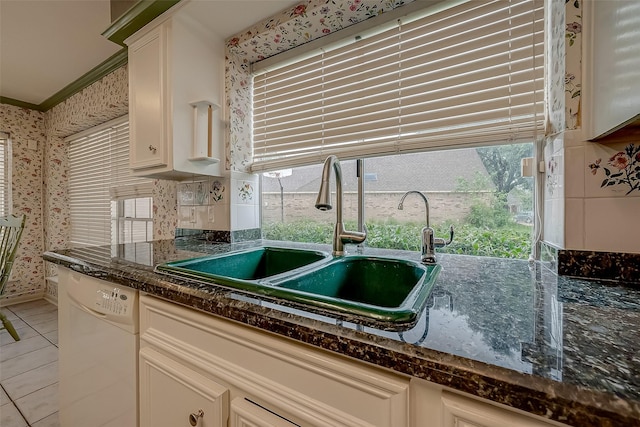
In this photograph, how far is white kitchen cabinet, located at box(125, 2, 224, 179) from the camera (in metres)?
1.46

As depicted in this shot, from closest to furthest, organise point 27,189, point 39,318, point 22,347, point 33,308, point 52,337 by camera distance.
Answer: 1. point 22,347
2. point 52,337
3. point 39,318
4. point 33,308
5. point 27,189

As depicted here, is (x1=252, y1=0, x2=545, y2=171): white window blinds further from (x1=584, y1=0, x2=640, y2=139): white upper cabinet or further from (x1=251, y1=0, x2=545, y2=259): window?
(x1=584, y1=0, x2=640, y2=139): white upper cabinet

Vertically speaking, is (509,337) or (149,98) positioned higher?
(149,98)

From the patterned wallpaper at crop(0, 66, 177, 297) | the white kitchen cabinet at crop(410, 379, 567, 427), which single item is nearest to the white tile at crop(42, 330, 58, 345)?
the patterned wallpaper at crop(0, 66, 177, 297)

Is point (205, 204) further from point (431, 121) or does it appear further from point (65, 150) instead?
point (65, 150)

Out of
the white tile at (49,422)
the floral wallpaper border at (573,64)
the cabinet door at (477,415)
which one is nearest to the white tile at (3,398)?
the white tile at (49,422)

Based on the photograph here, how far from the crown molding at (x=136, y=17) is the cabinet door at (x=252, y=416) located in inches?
68.7

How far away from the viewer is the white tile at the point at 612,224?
74 cm

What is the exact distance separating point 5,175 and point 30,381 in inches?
98.3

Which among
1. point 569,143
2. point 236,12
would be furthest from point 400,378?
point 236,12

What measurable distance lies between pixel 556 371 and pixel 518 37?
115cm

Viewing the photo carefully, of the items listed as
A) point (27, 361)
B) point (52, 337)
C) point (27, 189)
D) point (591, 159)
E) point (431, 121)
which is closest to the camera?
point (591, 159)

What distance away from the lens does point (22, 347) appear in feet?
7.19

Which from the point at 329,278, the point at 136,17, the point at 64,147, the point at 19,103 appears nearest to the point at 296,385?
the point at 329,278
